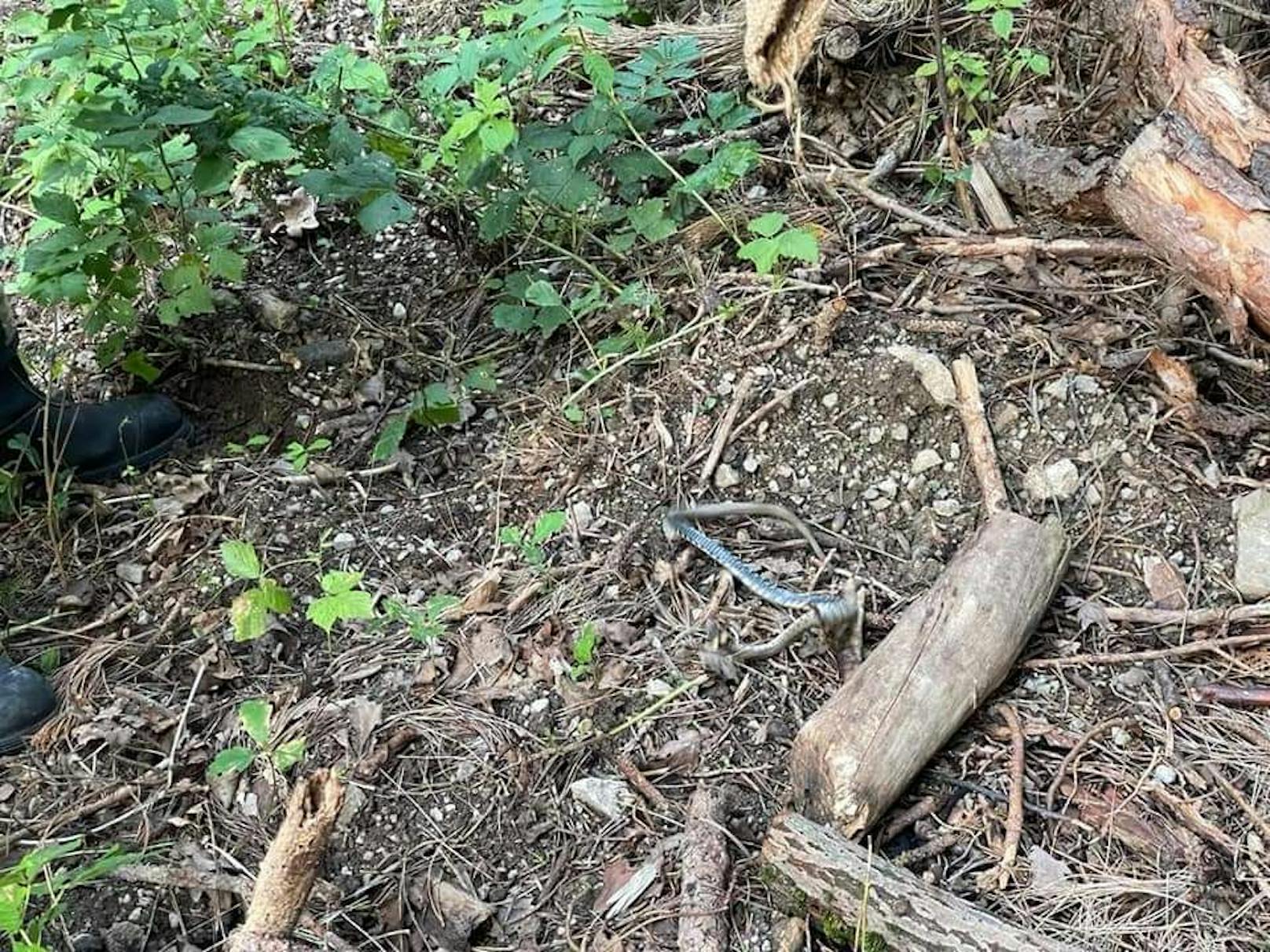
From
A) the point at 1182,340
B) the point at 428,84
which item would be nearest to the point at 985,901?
the point at 1182,340

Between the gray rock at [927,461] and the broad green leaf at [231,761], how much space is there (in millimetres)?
1398

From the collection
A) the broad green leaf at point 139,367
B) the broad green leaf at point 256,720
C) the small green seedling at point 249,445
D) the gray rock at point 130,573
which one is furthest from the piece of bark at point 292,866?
the broad green leaf at point 139,367

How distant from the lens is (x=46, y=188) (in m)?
3.12

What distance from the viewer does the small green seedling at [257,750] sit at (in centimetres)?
192

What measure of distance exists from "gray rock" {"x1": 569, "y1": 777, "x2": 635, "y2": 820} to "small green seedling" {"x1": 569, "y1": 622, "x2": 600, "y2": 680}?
209 millimetres

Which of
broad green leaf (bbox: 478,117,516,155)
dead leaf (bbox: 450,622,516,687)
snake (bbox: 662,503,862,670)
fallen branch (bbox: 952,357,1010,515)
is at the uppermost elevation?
broad green leaf (bbox: 478,117,516,155)

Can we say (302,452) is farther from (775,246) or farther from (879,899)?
(879,899)

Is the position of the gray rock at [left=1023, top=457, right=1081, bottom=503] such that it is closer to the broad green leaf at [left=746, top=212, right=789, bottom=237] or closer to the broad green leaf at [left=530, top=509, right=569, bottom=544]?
the broad green leaf at [left=746, top=212, right=789, bottom=237]

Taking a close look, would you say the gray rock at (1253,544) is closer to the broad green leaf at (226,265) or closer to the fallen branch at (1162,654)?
the fallen branch at (1162,654)

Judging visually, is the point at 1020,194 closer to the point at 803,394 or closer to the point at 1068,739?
the point at 803,394

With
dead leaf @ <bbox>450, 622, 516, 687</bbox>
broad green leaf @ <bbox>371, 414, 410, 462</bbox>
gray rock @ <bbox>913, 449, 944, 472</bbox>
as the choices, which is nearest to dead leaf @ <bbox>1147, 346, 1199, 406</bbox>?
gray rock @ <bbox>913, 449, 944, 472</bbox>

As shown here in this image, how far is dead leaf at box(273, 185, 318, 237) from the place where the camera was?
10.5 feet

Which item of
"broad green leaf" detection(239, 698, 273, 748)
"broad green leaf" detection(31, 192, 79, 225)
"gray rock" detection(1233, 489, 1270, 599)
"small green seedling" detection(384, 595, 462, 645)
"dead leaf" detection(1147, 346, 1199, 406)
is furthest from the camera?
"broad green leaf" detection(31, 192, 79, 225)

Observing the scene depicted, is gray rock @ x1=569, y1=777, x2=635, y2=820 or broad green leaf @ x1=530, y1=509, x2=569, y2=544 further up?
broad green leaf @ x1=530, y1=509, x2=569, y2=544
